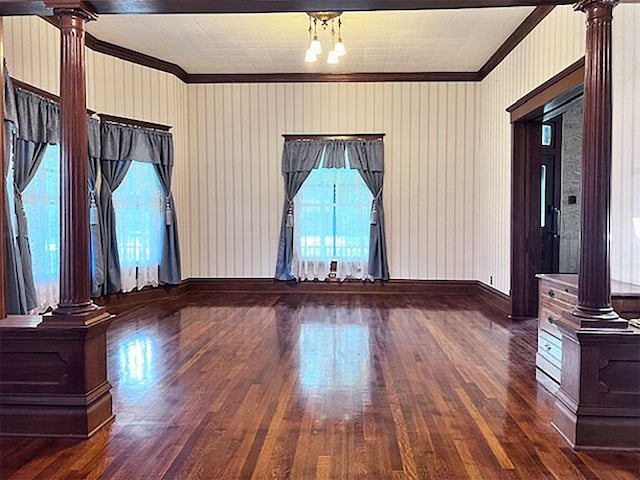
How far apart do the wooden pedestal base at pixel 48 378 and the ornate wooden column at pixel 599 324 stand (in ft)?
8.89

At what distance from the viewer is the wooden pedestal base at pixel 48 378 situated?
9.23 ft

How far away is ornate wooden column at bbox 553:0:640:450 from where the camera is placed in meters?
2.65

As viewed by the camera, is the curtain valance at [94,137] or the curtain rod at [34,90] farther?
the curtain valance at [94,137]

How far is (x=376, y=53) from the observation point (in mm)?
6652

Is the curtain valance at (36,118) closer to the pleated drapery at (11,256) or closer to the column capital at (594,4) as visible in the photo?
the pleated drapery at (11,256)

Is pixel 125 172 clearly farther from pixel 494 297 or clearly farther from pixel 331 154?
pixel 494 297

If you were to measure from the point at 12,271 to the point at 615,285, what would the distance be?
4805mm

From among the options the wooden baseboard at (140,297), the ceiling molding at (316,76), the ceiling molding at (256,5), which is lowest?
the wooden baseboard at (140,297)

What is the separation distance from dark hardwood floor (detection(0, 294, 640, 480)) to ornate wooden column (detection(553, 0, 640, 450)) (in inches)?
6.0

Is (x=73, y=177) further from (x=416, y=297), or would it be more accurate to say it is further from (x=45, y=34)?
(x=416, y=297)

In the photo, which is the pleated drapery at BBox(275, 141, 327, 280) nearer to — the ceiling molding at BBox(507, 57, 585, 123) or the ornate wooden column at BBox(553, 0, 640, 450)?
the ceiling molding at BBox(507, 57, 585, 123)

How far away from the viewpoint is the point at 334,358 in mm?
4320

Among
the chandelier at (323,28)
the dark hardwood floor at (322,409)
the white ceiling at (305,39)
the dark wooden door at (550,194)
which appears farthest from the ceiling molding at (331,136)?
the dark hardwood floor at (322,409)

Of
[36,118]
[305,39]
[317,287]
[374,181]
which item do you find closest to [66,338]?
[36,118]
